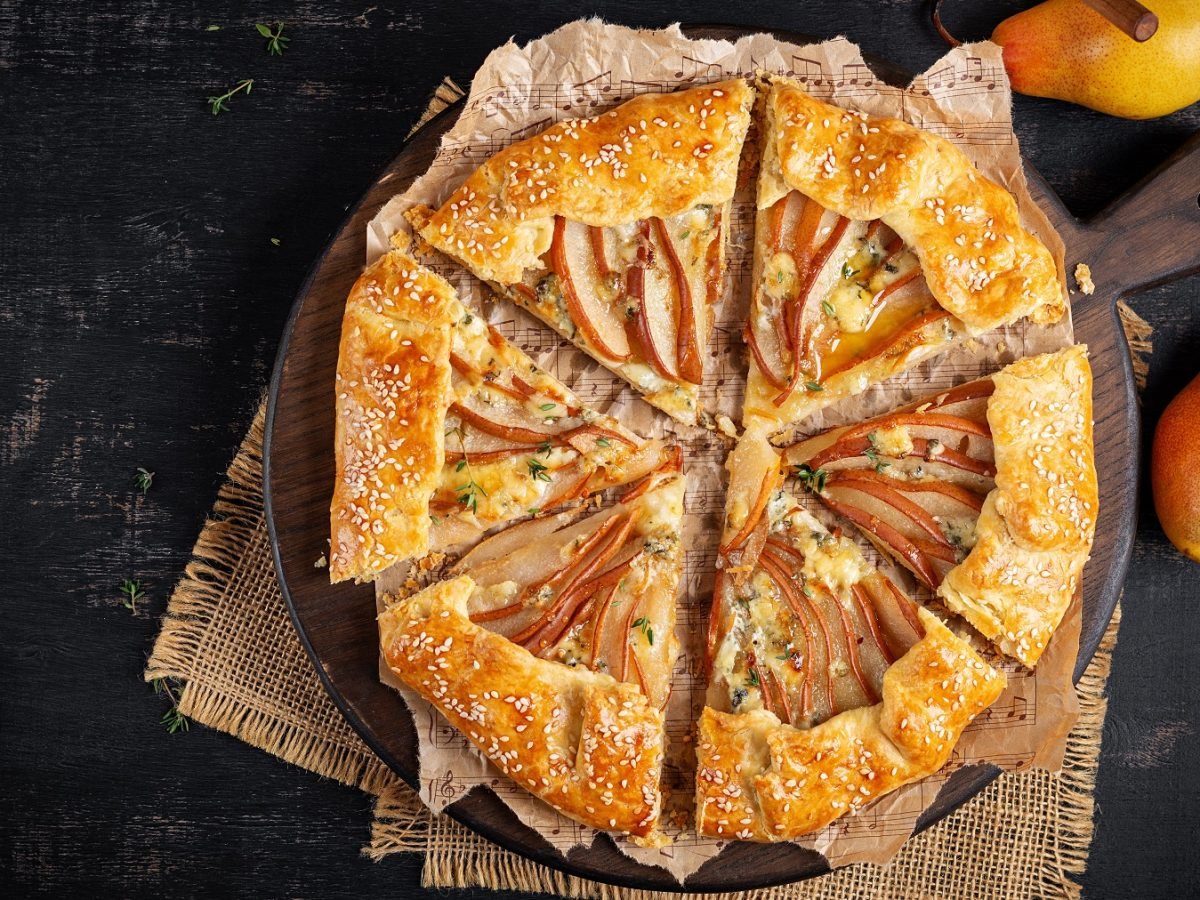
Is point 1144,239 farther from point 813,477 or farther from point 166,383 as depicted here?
point 166,383

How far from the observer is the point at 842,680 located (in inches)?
187

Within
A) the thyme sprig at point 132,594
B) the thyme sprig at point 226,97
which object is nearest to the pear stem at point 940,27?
the thyme sprig at point 226,97

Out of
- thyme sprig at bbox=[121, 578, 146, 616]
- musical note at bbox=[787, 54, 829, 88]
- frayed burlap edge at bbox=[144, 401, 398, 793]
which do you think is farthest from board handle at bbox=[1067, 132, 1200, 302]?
thyme sprig at bbox=[121, 578, 146, 616]

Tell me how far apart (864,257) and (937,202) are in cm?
43

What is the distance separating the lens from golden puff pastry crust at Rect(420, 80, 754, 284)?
182 inches

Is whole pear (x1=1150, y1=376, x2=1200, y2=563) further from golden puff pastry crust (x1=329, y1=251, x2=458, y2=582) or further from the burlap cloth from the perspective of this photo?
golden puff pastry crust (x1=329, y1=251, x2=458, y2=582)

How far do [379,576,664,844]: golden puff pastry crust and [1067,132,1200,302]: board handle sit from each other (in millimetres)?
3179

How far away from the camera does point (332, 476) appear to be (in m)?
4.80

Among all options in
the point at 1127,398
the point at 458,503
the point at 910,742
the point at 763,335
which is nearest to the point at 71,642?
the point at 458,503

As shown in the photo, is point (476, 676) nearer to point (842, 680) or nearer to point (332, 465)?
point (332, 465)

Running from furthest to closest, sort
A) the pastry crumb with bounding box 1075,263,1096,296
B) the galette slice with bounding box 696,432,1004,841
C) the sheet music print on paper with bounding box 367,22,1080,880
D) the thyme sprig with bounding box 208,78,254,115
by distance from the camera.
Result: the thyme sprig with bounding box 208,78,254,115
the pastry crumb with bounding box 1075,263,1096,296
the sheet music print on paper with bounding box 367,22,1080,880
the galette slice with bounding box 696,432,1004,841

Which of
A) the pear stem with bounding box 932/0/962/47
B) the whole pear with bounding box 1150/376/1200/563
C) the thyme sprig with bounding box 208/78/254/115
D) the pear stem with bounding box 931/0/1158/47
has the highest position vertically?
the pear stem with bounding box 931/0/1158/47

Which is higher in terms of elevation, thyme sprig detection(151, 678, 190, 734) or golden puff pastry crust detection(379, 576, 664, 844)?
golden puff pastry crust detection(379, 576, 664, 844)

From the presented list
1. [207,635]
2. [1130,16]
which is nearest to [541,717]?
[207,635]
